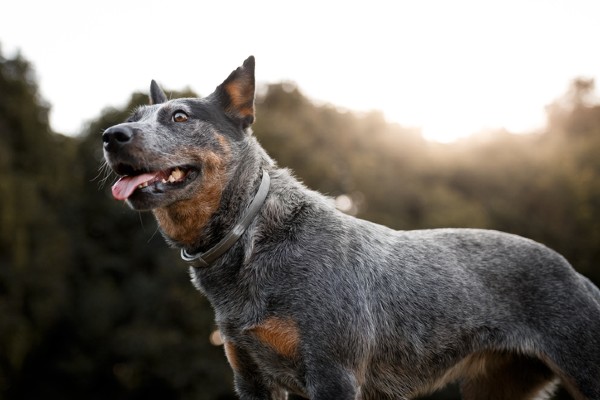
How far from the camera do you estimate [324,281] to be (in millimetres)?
5270

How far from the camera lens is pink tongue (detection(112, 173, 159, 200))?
17.5 feet

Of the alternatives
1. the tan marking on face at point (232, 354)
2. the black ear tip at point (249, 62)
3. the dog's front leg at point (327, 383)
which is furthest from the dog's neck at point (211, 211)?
the dog's front leg at point (327, 383)

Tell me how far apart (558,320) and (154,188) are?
12.6 feet

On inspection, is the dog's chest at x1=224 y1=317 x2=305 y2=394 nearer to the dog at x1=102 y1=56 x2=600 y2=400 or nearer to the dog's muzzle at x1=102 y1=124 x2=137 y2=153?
the dog at x1=102 y1=56 x2=600 y2=400

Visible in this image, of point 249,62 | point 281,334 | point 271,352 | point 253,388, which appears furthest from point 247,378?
point 249,62

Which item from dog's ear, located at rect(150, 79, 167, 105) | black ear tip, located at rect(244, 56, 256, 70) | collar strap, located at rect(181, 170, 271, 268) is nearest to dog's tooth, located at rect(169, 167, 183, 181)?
collar strap, located at rect(181, 170, 271, 268)

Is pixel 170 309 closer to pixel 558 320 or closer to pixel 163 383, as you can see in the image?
pixel 163 383

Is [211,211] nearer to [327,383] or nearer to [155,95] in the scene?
[327,383]

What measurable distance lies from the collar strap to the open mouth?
1.86 feet

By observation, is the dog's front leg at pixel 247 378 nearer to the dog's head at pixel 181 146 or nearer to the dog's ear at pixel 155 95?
the dog's head at pixel 181 146

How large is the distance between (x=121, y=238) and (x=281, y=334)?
30.9 m

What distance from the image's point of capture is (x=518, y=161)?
144 feet

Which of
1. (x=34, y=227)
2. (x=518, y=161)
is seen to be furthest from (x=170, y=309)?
(x=518, y=161)

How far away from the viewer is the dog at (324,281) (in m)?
5.21
